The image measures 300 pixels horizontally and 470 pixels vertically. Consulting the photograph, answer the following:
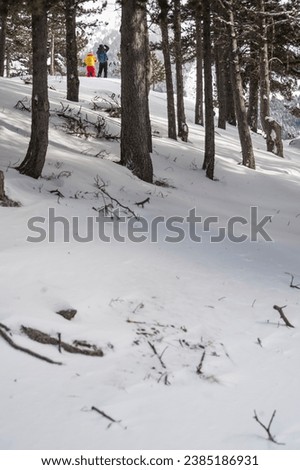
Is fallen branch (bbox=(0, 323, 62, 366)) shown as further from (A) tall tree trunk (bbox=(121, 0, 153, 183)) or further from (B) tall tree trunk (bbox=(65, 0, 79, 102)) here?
(B) tall tree trunk (bbox=(65, 0, 79, 102))

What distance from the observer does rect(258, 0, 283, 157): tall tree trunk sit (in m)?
13.5

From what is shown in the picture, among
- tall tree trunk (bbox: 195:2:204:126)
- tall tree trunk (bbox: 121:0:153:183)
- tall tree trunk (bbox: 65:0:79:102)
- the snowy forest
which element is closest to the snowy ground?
the snowy forest

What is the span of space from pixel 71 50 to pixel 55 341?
11.5 metres

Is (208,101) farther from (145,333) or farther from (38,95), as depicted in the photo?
(145,333)

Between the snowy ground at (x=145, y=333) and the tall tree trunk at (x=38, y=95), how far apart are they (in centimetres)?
35

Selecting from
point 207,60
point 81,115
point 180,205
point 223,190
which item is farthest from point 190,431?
point 81,115

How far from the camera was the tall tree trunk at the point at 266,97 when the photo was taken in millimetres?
13539

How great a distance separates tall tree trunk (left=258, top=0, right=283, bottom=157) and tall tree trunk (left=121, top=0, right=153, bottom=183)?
6.54 m

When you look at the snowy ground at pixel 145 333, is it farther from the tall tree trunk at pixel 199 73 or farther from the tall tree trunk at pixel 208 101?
the tall tree trunk at pixel 199 73

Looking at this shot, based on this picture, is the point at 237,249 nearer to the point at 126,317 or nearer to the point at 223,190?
the point at 126,317

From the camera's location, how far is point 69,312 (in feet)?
11.4

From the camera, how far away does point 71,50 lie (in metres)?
12.6

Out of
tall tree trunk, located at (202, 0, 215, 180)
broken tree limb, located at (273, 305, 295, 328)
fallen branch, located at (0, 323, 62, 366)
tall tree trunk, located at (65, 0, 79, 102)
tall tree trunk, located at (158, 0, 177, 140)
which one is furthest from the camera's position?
tall tree trunk, located at (158, 0, 177, 140)

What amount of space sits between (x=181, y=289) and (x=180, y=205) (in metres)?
3.96
